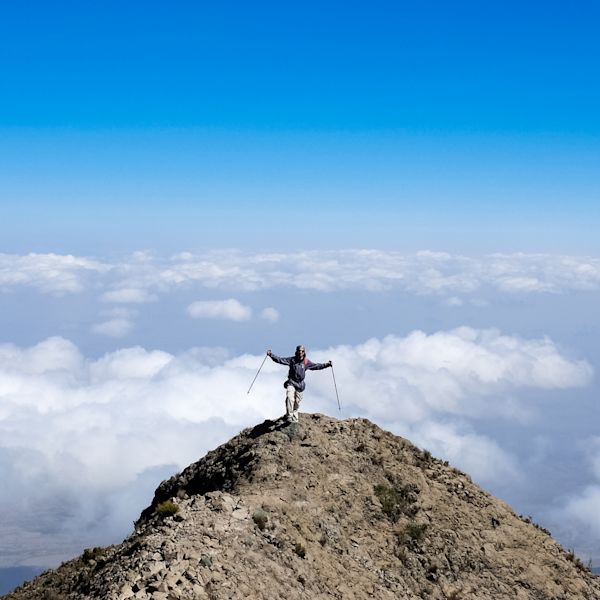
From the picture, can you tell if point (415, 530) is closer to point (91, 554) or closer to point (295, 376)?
point (295, 376)

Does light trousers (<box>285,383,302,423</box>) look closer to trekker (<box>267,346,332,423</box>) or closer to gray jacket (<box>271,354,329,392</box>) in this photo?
trekker (<box>267,346,332,423</box>)

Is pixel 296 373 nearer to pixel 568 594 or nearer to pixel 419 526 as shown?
pixel 419 526

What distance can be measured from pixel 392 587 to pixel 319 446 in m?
7.26

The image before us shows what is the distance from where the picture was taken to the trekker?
2691cm

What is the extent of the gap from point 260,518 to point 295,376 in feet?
26.7

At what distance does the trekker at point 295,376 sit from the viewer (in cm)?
2691

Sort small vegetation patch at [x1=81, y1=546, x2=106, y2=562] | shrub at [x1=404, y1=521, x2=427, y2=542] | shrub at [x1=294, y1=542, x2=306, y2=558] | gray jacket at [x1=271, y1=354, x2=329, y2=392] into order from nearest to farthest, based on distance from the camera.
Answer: shrub at [x1=294, y1=542, x2=306, y2=558]
shrub at [x1=404, y1=521, x2=427, y2=542]
small vegetation patch at [x1=81, y1=546, x2=106, y2=562]
gray jacket at [x1=271, y1=354, x2=329, y2=392]

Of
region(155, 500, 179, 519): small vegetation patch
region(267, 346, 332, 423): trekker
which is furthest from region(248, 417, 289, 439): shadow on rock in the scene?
region(155, 500, 179, 519): small vegetation patch

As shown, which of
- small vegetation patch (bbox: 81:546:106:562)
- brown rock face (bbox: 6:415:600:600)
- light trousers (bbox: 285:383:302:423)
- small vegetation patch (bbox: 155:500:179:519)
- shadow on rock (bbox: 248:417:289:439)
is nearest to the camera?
brown rock face (bbox: 6:415:600:600)

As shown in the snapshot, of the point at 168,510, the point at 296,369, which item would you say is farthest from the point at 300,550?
the point at 296,369

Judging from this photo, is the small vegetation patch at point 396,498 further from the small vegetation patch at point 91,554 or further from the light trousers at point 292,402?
the small vegetation patch at point 91,554

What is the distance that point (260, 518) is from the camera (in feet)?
65.2

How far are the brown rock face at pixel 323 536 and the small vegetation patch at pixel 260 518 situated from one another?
0.13 feet

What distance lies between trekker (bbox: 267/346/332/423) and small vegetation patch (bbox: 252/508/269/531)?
23.6 ft
